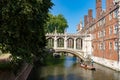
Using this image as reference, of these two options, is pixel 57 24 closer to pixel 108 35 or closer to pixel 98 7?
pixel 98 7

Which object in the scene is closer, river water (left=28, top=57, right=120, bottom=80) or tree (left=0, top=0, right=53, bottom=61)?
tree (left=0, top=0, right=53, bottom=61)

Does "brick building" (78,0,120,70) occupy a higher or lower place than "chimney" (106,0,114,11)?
lower

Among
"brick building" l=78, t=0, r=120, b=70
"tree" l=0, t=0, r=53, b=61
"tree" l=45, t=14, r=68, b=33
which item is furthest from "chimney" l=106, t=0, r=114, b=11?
"tree" l=45, t=14, r=68, b=33

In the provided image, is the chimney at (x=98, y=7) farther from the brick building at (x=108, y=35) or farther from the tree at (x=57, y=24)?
the tree at (x=57, y=24)

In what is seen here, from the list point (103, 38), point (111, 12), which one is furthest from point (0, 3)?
point (103, 38)

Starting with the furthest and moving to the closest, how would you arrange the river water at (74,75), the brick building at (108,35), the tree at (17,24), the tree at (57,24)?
the tree at (57,24) < the brick building at (108,35) < the river water at (74,75) < the tree at (17,24)

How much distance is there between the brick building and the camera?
36.7 meters

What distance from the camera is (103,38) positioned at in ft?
152

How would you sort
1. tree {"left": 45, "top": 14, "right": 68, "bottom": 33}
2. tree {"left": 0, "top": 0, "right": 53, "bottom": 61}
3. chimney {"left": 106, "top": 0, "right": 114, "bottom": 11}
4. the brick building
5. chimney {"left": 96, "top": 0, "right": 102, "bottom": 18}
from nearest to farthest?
tree {"left": 0, "top": 0, "right": 53, "bottom": 61}, the brick building, chimney {"left": 106, "top": 0, "right": 114, "bottom": 11}, chimney {"left": 96, "top": 0, "right": 102, "bottom": 18}, tree {"left": 45, "top": 14, "right": 68, "bottom": 33}

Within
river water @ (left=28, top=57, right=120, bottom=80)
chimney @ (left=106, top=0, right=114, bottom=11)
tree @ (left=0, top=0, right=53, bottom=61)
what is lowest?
river water @ (left=28, top=57, right=120, bottom=80)

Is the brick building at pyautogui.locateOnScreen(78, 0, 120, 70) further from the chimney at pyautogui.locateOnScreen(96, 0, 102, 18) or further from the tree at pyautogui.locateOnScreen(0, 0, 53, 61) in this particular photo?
the tree at pyautogui.locateOnScreen(0, 0, 53, 61)

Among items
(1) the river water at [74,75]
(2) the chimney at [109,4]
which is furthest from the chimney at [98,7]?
(1) the river water at [74,75]

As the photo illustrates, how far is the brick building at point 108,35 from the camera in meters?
36.7

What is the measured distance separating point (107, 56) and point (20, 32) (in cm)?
2958
